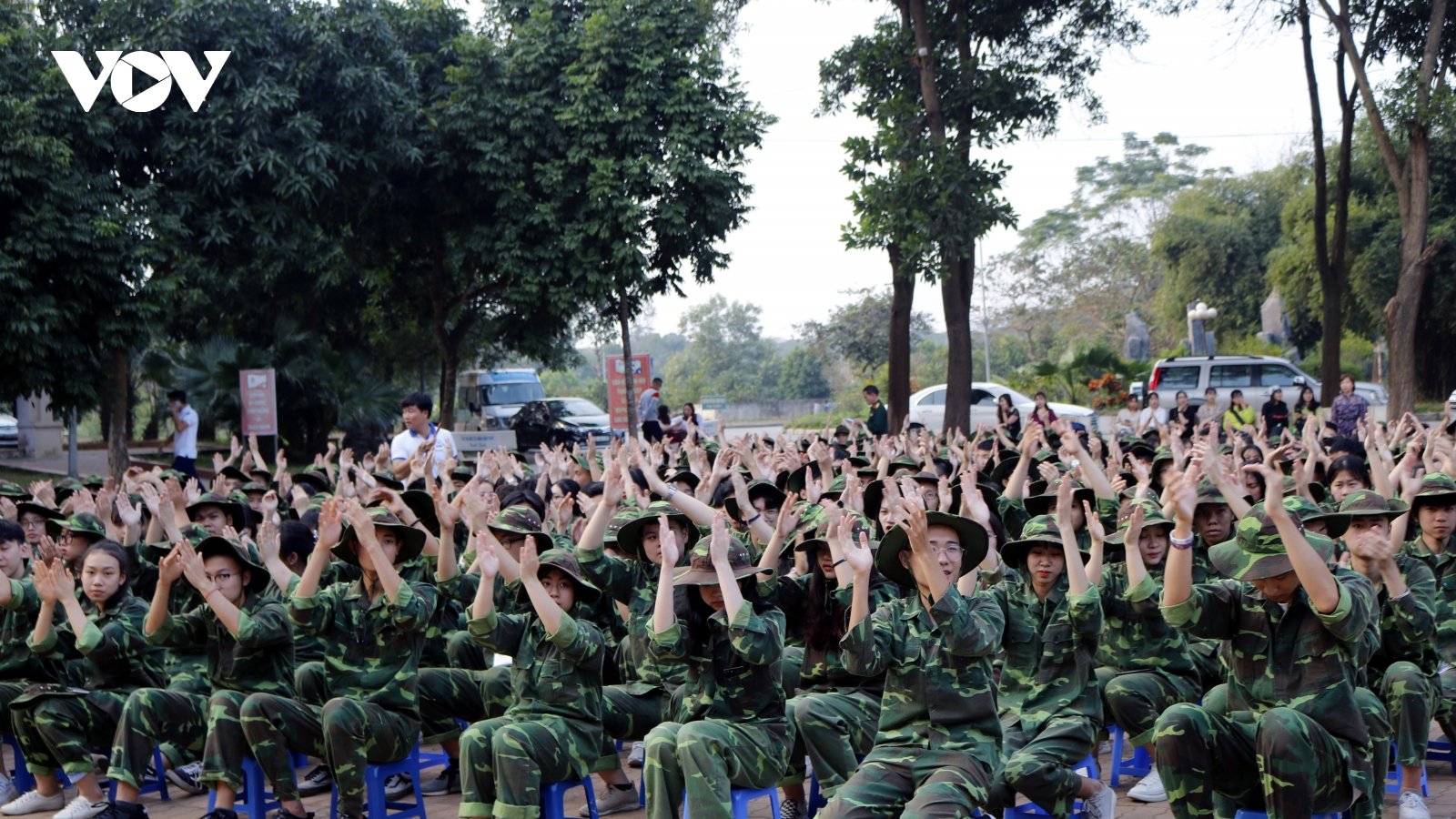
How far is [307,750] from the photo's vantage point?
5.18 metres

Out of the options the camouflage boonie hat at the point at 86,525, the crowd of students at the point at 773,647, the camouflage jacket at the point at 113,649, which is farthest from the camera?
the camouflage boonie hat at the point at 86,525

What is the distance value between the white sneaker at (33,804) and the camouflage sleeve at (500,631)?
239 cm

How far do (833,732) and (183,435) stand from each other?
1107 centimetres

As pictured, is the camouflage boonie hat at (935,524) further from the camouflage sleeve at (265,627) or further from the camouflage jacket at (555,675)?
the camouflage sleeve at (265,627)

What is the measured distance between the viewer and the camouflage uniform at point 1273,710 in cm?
396

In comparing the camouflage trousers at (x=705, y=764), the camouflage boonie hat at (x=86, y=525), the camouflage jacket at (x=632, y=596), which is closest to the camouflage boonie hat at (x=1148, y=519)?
the camouflage trousers at (x=705, y=764)

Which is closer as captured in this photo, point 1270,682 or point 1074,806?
point 1270,682

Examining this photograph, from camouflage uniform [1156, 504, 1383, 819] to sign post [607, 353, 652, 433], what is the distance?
17.5 meters

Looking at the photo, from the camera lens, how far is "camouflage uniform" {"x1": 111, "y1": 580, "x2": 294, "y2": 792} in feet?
16.9

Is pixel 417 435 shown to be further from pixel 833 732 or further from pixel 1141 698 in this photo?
pixel 1141 698

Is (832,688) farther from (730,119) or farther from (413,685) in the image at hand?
(730,119)

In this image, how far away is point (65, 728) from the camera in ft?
18.3

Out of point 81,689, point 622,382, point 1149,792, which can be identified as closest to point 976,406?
point 622,382

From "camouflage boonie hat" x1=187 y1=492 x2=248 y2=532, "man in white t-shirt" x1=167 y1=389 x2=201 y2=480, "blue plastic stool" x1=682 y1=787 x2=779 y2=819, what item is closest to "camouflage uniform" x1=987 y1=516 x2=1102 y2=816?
"blue plastic stool" x1=682 y1=787 x2=779 y2=819
